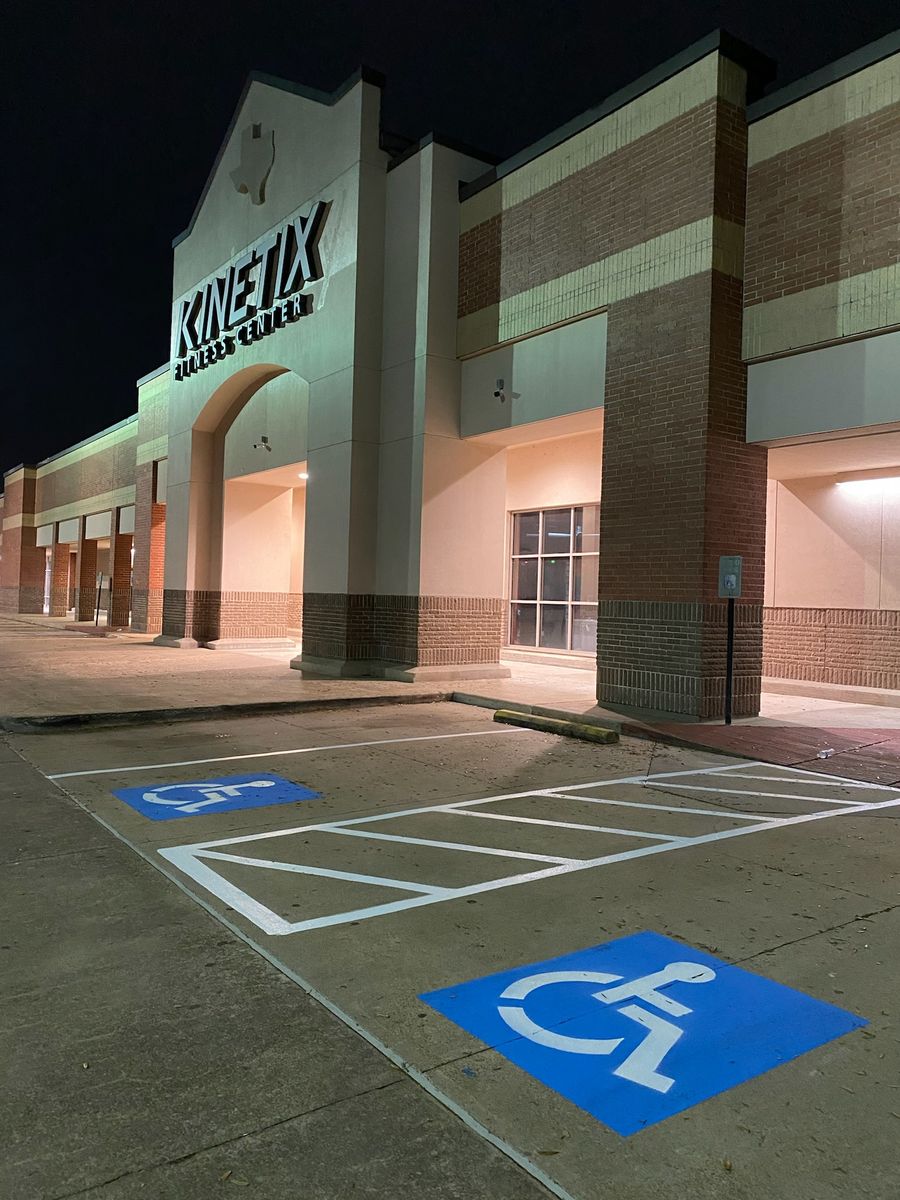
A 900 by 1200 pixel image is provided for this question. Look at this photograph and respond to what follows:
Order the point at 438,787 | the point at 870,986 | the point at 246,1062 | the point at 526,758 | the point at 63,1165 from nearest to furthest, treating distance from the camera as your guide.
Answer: the point at 63,1165
the point at 246,1062
the point at 870,986
the point at 438,787
the point at 526,758

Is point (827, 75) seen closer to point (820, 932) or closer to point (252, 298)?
point (820, 932)

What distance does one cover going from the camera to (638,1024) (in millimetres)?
3617

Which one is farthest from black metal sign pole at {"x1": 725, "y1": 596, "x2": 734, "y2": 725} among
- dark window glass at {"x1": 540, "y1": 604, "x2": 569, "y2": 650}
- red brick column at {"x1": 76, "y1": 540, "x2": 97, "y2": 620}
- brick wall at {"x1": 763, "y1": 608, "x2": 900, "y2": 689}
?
red brick column at {"x1": 76, "y1": 540, "x2": 97, "y2": 620}

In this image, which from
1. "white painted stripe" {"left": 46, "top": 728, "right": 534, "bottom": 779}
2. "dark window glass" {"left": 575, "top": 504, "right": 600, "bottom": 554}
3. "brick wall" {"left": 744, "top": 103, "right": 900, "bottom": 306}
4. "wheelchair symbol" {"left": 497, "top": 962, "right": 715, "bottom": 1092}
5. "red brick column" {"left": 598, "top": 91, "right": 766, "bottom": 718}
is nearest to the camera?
"wheelchair symbol" {"left": 497, "top": 962, "right": 715, "bottom": 1092}

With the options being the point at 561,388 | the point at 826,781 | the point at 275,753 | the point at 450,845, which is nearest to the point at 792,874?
the point at 450,845

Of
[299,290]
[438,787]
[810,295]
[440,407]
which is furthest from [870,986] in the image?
[299,290]

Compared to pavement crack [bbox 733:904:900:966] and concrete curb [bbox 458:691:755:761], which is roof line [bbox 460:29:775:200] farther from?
pavement crack [bbox 733:904:900:966]

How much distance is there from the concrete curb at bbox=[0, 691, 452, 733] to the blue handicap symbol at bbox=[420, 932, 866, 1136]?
27.7 ft

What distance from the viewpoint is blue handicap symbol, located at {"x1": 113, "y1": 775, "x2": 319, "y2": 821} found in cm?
708

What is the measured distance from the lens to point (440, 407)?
16359 millimetres

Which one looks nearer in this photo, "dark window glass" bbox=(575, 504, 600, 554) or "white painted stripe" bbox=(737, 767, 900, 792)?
"white painted stripe" bbox=(737, 767, 900, 792)

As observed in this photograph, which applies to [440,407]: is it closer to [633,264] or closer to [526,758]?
[633,264]

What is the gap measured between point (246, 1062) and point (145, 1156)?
1.91ft

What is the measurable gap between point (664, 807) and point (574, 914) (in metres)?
2.87
